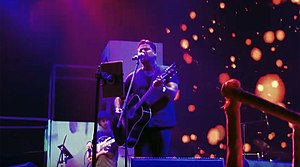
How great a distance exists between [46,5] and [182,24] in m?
2.21

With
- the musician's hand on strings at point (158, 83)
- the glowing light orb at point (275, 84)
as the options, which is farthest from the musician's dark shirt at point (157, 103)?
the glowing light orb at point (275, 84)

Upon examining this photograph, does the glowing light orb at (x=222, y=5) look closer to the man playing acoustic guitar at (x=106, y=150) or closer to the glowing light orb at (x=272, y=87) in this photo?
the glowing light orb at (x=272, y=87)

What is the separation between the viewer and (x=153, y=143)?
11.2 ft

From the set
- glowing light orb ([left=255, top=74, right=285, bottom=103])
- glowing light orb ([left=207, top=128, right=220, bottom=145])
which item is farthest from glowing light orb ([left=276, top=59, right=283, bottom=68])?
glowing light orb ([left=207, top=128, right=220, bottom=145])

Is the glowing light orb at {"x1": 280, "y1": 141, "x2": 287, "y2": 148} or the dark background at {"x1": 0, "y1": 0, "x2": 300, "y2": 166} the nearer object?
the glowing light orb at {"x1": 280, "y1": 141, "x2": 287, "y2": 148}

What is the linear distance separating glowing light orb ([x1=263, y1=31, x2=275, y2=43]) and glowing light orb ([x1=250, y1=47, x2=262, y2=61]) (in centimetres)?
19

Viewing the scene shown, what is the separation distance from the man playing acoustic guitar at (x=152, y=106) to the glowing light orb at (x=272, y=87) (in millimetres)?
2753

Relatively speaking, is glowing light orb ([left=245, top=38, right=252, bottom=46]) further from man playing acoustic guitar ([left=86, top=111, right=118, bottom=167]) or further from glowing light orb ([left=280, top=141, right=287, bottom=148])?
man playing acoustic guitar ([left=86, top=111, right=118, bottom=167])

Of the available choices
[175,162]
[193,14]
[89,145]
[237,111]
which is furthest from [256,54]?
[237,111]

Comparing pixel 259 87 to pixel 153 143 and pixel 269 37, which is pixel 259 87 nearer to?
pixel 269 37

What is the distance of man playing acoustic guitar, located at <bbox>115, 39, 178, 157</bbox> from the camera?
11.1 ft

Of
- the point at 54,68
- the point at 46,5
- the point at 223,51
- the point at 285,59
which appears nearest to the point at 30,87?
the point at 54,68

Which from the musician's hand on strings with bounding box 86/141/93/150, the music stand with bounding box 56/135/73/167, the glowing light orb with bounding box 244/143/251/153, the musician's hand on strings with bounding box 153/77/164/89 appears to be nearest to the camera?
the musician's hand on strings with bounding box 153/77/164/89

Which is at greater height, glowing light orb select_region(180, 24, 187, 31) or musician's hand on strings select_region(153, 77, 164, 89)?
glowing light orb select_region(180, 24, 187, 31)
